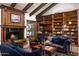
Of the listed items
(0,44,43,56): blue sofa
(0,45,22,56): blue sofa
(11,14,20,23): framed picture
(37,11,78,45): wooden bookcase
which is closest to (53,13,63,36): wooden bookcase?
(37,11,78,45): wooden bookcase

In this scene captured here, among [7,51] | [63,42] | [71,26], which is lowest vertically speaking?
[7,51]

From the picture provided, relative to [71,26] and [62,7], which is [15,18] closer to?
[62,7]

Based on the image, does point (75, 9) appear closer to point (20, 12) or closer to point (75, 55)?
point (75, 55)

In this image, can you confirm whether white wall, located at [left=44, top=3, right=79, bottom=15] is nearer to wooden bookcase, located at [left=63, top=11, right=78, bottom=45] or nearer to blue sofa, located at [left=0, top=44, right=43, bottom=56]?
wooden bookcase, located at [left=63, top=11, right=78, bottom=45]

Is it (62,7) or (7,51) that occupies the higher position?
(62,7)

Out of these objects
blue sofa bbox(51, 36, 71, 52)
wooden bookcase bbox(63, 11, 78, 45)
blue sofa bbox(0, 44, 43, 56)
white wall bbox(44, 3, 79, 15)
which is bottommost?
blue sofa bbox(0, 44, 43, 56)

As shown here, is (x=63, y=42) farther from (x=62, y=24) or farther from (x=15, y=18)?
(x=15, y=18)

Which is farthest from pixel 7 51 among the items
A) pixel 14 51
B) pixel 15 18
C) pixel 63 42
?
pixel 63 42

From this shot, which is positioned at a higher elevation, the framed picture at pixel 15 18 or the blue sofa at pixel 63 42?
the framed picture at pixel 15 18

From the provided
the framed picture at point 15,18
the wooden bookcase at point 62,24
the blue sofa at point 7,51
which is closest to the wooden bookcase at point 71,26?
the wooden bookcase at point 62,24

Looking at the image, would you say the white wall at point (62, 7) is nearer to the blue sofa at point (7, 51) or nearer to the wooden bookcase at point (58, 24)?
the wooden bookcase at point (58, 24)

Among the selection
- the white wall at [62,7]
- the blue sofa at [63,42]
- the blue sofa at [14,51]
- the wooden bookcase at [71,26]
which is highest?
the white wall at [62,7]

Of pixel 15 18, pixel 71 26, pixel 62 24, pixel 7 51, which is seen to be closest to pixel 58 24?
pixel 62 24

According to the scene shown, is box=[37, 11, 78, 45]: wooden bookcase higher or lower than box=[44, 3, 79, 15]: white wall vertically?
lower
